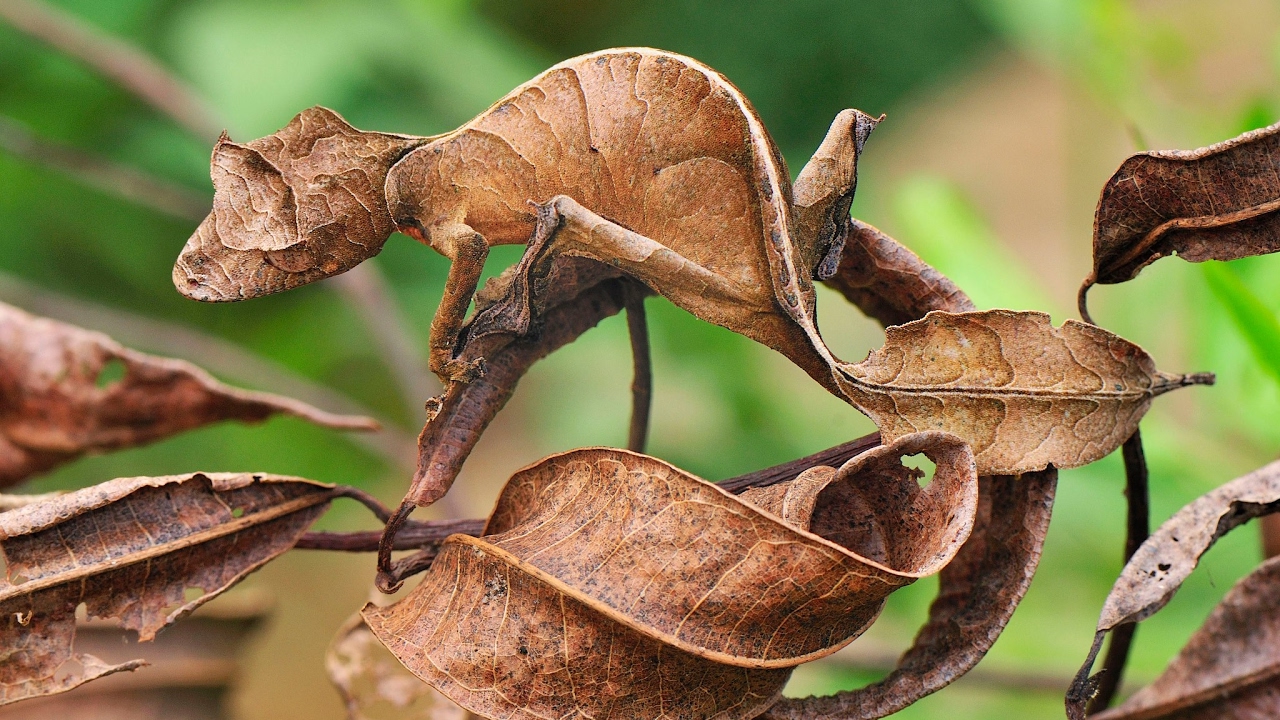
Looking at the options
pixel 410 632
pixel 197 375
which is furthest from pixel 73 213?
pixel 410 632

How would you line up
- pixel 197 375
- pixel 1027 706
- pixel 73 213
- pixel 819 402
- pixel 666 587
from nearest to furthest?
pixel 666 587
pixel 197 375
pixel 1027 706
pixel 73 213
pixel 819 402

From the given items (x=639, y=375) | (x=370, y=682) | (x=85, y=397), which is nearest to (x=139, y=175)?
(x=85, y=397)

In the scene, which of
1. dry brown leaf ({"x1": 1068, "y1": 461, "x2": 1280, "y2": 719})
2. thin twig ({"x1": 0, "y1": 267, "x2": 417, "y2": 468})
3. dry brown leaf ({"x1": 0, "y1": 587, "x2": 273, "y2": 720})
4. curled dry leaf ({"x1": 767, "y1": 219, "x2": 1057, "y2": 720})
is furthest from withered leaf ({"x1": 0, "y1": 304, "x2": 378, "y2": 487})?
dry brown leaf ({"x1": 1068, "y1": 461, "x2": 1280, "y2": 719})

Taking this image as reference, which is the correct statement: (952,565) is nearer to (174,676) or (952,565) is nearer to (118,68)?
(174,676)

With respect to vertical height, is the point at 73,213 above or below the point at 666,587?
above

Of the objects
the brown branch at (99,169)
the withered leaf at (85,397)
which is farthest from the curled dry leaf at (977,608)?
the brown branch at (99,169)

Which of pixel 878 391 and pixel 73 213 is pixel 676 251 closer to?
pixel 878 391

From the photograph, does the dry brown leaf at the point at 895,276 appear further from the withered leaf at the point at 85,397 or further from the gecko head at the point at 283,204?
the withered leaf at the point at 85,397

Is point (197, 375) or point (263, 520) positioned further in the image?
point (197, 375)
